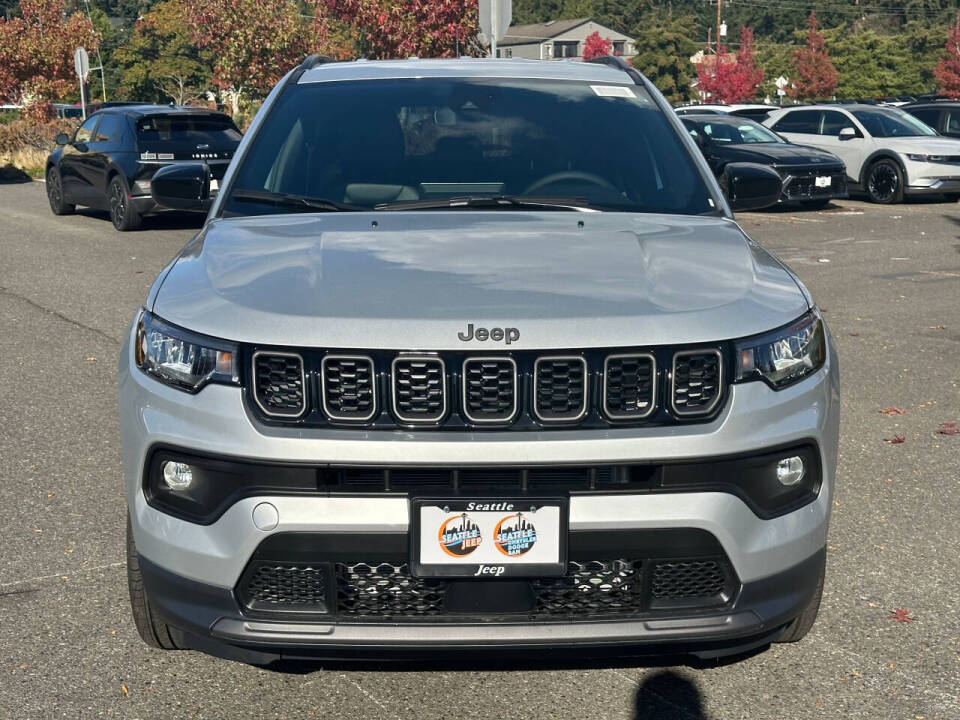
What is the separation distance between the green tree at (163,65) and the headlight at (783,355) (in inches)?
2983

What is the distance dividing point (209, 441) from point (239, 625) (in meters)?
0.45

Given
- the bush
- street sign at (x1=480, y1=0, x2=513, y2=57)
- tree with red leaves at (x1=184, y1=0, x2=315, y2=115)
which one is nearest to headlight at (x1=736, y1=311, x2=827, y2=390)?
street sign at (x1=480, y1=0, x2=513, y2=57)

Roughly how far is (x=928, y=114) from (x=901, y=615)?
20444 mm

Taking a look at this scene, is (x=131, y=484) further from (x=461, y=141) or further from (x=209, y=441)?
(x=461, y=141)

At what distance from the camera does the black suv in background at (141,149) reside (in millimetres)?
15156

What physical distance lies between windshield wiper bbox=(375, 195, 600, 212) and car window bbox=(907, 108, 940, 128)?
19.9 metres

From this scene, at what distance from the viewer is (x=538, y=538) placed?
291 cm

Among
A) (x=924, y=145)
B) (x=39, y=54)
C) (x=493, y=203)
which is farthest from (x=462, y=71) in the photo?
(x=39, y=54)

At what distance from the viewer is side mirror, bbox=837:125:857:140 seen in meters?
19.8

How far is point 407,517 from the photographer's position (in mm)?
2895

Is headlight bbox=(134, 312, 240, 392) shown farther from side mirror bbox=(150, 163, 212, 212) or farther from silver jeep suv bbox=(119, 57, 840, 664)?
side mirror bbox=(150, 163, 212, 212)

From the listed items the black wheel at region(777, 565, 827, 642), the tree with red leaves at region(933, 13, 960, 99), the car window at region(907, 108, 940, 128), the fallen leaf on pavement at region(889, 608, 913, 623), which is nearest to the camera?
the black wheel at region(777, 565, 827, 642)

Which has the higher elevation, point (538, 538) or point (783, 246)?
point (538, 538)

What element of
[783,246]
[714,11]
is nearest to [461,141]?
[783,246]
